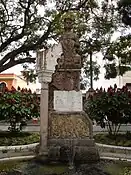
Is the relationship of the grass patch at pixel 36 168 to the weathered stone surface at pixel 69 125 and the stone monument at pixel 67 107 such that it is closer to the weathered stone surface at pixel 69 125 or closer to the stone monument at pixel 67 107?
the stone monument at pixel 67 107

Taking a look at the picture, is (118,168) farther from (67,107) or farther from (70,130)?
(67,107)

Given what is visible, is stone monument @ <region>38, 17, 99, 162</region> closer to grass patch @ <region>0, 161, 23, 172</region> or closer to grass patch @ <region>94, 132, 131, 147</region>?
grass patch @ <region>0, 161, 23, 172</region>

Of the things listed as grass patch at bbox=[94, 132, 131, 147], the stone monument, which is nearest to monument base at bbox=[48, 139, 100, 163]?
the stone monument

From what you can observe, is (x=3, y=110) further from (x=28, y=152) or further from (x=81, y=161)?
(x=81, y=161)

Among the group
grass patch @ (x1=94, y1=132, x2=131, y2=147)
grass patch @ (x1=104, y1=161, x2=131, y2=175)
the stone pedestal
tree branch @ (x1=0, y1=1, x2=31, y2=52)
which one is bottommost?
grass patch @ (x1=104, y1=161, x2=131, y2=175)

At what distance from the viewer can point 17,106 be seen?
9.84 metres

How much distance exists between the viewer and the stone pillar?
269 inches

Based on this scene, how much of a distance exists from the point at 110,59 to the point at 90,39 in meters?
1.50

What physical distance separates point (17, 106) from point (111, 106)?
2959 mm

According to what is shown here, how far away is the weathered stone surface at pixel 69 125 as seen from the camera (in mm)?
6953

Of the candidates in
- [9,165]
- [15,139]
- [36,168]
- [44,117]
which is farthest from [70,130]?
[15,139]

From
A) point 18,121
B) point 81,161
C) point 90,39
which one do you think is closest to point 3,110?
point 18,121

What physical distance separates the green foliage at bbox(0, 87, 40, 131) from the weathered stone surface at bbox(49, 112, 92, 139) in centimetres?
306

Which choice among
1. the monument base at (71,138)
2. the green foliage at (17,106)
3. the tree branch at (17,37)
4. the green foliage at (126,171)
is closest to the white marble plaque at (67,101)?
the monument base at (71,138)
